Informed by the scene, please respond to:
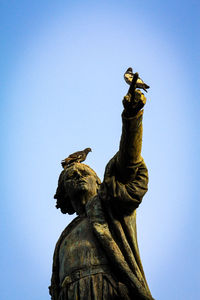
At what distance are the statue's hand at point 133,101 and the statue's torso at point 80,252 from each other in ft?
6.62

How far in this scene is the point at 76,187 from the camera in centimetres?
1037

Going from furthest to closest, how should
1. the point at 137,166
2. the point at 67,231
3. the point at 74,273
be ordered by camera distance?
the point at 67,231, the point at 137,166, the point at 74,273

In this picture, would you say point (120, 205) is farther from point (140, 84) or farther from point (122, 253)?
point (140, 84)

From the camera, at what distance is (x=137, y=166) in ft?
31.0

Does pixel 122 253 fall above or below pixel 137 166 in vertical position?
below

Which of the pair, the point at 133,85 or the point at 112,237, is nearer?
the point at 133,85

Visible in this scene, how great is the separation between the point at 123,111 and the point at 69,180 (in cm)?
204

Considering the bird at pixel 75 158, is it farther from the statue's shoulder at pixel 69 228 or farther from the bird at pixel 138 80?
the bird at pixel 138 80

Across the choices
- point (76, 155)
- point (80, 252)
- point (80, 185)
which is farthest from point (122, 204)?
point (76, 155)

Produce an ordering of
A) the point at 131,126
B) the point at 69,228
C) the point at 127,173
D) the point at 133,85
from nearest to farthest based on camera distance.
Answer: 1. the point at 133,85
2. the point at 131,126
3. the point at 127,173
4. the point at 69,228

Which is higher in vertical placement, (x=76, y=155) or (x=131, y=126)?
(x=76, y=155)

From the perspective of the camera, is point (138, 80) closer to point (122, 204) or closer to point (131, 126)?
point (131, 126)

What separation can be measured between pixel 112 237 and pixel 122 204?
564mm

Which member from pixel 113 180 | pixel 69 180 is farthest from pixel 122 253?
pixel 69 180
